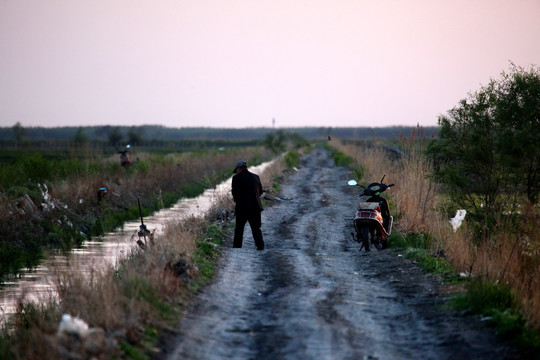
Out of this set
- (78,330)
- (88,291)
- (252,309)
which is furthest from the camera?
(252,309)

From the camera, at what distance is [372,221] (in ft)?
42.8

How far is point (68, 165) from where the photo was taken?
33844mm

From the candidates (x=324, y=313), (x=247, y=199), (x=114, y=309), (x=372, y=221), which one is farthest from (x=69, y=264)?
(x=372, y=221)

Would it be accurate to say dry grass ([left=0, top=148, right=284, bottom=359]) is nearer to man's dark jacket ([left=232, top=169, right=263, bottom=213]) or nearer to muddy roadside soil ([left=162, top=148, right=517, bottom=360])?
muddy roadside soil ([left=162, top=148, right=517, bottom=360])

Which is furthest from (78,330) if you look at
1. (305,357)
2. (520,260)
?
(520,260)

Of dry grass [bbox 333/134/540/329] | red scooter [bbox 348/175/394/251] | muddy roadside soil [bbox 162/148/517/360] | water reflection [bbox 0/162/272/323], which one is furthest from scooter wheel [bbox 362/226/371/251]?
water reflection [bbox 0/162/272/323]

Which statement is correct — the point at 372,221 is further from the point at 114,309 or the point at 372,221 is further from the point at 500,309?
the point at 114,309

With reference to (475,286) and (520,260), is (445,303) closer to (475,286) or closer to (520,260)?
(475,286)

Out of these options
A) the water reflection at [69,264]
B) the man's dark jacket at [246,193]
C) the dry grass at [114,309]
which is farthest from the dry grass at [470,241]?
the water reflection at [69,264]

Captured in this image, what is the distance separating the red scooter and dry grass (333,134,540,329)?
1116 millimetres

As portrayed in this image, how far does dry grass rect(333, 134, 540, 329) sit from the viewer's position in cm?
940

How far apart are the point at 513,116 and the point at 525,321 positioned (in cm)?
688

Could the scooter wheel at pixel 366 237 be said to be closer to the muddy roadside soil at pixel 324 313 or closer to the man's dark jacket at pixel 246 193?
the muddy roadside soil at pixel 324 313

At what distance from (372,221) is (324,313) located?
16.1ft
